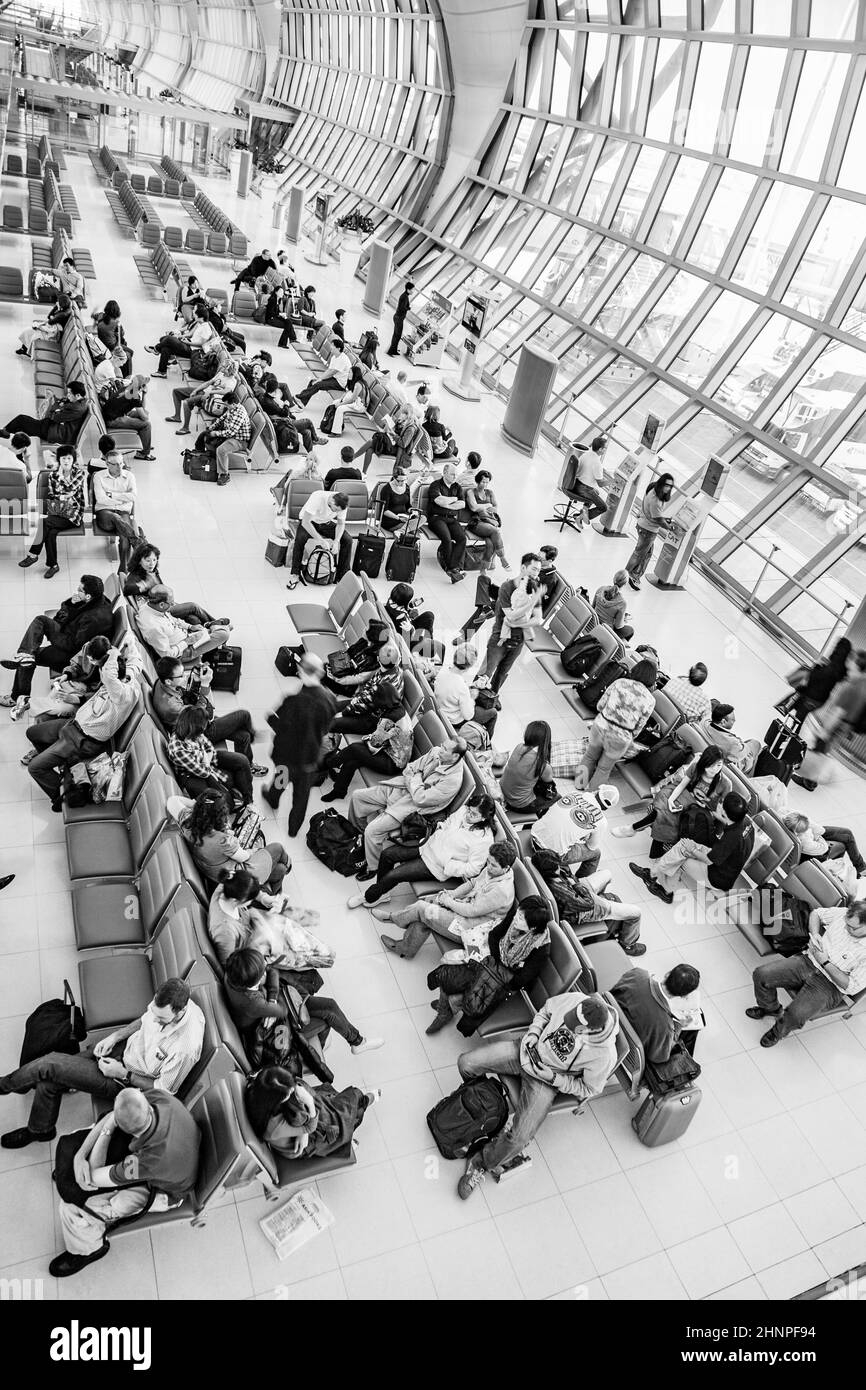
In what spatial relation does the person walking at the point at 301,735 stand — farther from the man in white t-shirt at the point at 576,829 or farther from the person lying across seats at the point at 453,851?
the man in white t-shirt at the point at 576,829

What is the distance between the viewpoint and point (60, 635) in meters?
7.25

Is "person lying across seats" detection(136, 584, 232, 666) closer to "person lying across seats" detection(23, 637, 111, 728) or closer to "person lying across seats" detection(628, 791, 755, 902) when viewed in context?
"person lying across seats" detection(23, 637, 111, 728)

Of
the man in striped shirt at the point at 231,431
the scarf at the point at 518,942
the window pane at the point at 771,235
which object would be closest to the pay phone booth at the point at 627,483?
the window pane at the point at 771,235

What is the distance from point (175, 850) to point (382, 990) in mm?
1640

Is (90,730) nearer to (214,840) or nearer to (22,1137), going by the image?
(214,840)

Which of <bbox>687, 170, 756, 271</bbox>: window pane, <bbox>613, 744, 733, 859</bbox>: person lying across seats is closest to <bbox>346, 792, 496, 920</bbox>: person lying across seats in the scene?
<bbox>613, 744, 733, 859</bbox>: person lying across seats

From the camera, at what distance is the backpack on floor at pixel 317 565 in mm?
10156

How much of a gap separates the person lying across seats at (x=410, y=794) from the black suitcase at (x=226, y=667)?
1984 mm

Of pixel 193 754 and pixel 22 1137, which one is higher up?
pixel 193 754

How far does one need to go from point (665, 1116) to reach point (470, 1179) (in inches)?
48.1

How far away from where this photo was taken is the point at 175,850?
549cm

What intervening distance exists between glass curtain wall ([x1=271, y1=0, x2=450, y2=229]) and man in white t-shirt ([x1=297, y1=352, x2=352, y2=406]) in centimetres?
1107

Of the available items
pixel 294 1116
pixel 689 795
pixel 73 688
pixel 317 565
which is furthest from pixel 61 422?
pixel 294 1116
